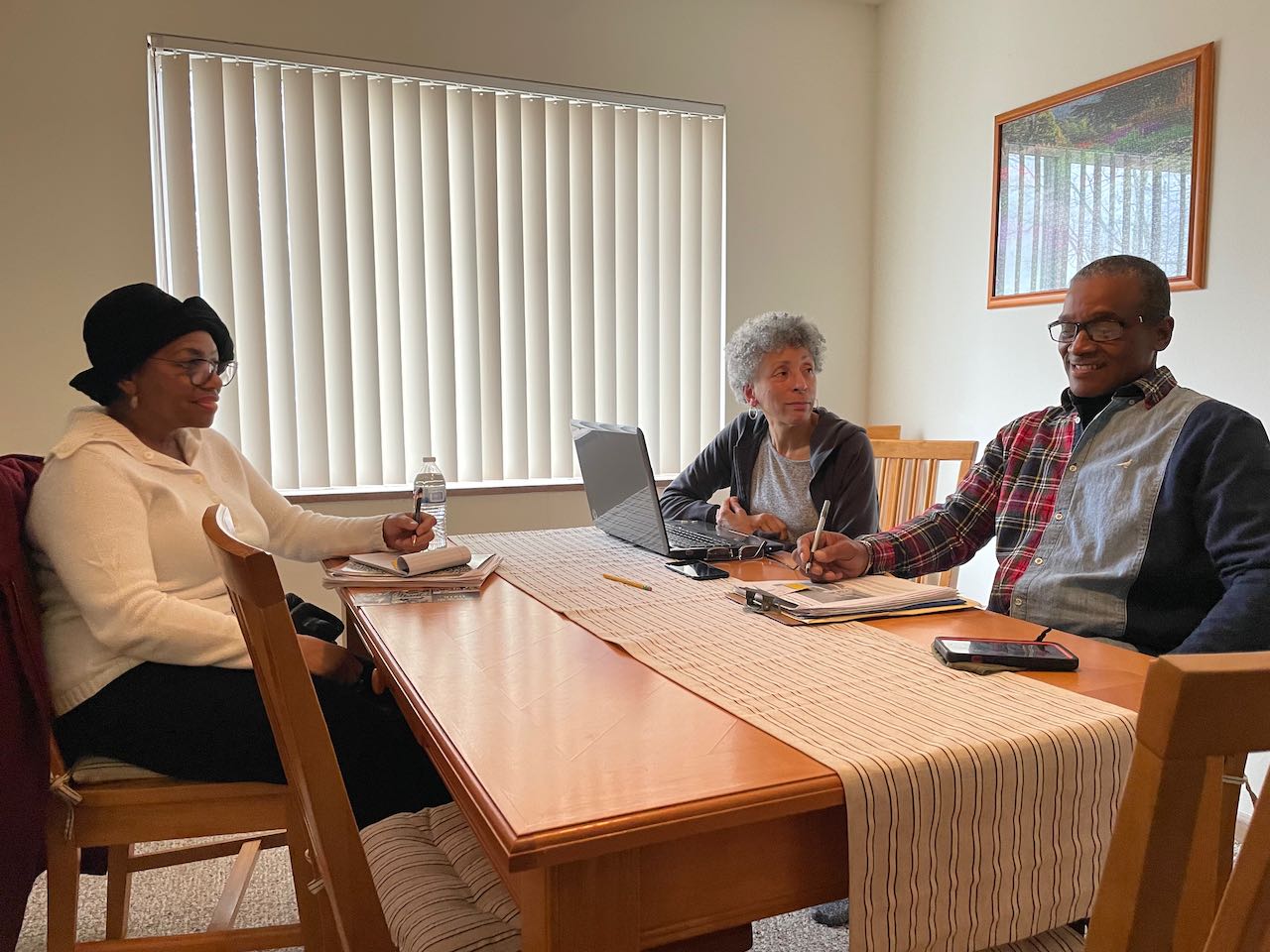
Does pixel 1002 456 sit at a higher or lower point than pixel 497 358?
lower

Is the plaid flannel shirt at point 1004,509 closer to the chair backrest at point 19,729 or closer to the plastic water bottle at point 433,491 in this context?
the chair backrest at point 19,729

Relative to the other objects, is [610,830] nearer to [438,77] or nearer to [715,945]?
[715,945]

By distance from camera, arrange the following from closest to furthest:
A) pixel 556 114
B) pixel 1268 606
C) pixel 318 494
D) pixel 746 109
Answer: pixel 1268 606 < pixel 318 494 < pixel 556 114 < pixel 746 109

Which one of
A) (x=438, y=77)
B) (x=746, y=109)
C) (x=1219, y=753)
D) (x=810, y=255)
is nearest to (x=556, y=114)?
(x=438, y=77)

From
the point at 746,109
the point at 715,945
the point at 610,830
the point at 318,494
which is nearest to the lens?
the point at 610,830

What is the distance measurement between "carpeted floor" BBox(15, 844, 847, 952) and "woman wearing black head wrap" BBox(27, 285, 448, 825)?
0.65 metres

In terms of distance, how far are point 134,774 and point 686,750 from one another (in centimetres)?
97

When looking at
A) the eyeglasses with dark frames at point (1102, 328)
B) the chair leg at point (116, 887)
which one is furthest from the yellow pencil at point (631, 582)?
the chair leg at point (116, 887)

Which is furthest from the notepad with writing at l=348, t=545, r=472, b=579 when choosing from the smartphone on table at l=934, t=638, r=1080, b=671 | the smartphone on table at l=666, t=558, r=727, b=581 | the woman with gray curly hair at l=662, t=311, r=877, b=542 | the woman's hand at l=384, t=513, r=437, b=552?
the smartphone on table at l=934, t=638, r=1080, b=671

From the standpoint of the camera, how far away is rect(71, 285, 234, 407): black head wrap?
1.63 metres

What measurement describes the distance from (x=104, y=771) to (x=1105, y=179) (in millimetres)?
2839

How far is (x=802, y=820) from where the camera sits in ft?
2.77

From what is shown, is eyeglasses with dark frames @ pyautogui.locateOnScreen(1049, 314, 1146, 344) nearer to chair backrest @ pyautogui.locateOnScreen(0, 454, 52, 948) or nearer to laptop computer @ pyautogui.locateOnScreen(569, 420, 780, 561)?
laptop computer @ pyautogui.locateOnScreen(569, 420, 780, 561)

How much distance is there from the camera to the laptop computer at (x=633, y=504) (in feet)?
6.00
